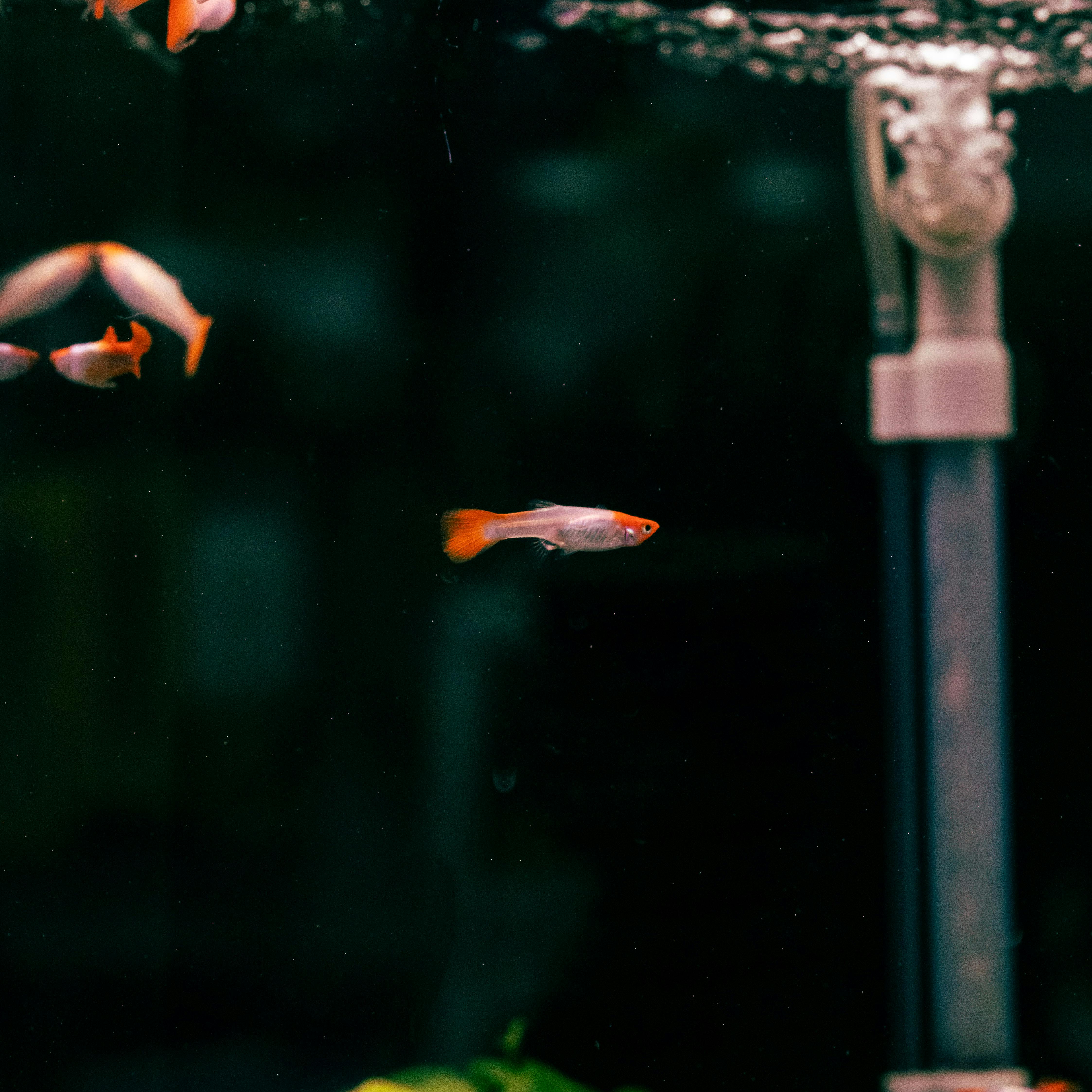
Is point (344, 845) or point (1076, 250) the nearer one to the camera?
point (344, 845)

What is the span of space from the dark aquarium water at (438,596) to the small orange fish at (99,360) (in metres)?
0.31

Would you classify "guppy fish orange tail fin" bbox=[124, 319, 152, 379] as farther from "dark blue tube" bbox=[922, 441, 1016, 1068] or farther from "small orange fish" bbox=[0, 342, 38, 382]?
"dark blue tube" bbox=[922, 441, 1016, 1068]

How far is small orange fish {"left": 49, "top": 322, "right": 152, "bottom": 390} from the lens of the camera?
104cm

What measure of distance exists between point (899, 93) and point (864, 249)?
0.88 feet

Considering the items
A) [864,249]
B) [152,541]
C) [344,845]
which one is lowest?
[344,845]

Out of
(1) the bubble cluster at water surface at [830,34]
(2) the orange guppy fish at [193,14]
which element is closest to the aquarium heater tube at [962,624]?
(1) the bubble cluster at water surface at [830,34]

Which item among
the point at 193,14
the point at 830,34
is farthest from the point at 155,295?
the point at 830,34

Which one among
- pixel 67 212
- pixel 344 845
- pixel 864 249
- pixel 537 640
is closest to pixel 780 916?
A: pixel 537 640

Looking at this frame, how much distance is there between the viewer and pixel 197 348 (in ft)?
4.46

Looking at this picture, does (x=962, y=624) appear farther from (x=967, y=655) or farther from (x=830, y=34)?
(x=830, y=34)

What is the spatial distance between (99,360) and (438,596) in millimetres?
584

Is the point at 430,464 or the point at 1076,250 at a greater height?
the point at 1076,250

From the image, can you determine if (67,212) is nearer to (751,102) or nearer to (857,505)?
(751,102)

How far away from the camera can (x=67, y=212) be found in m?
1.42
